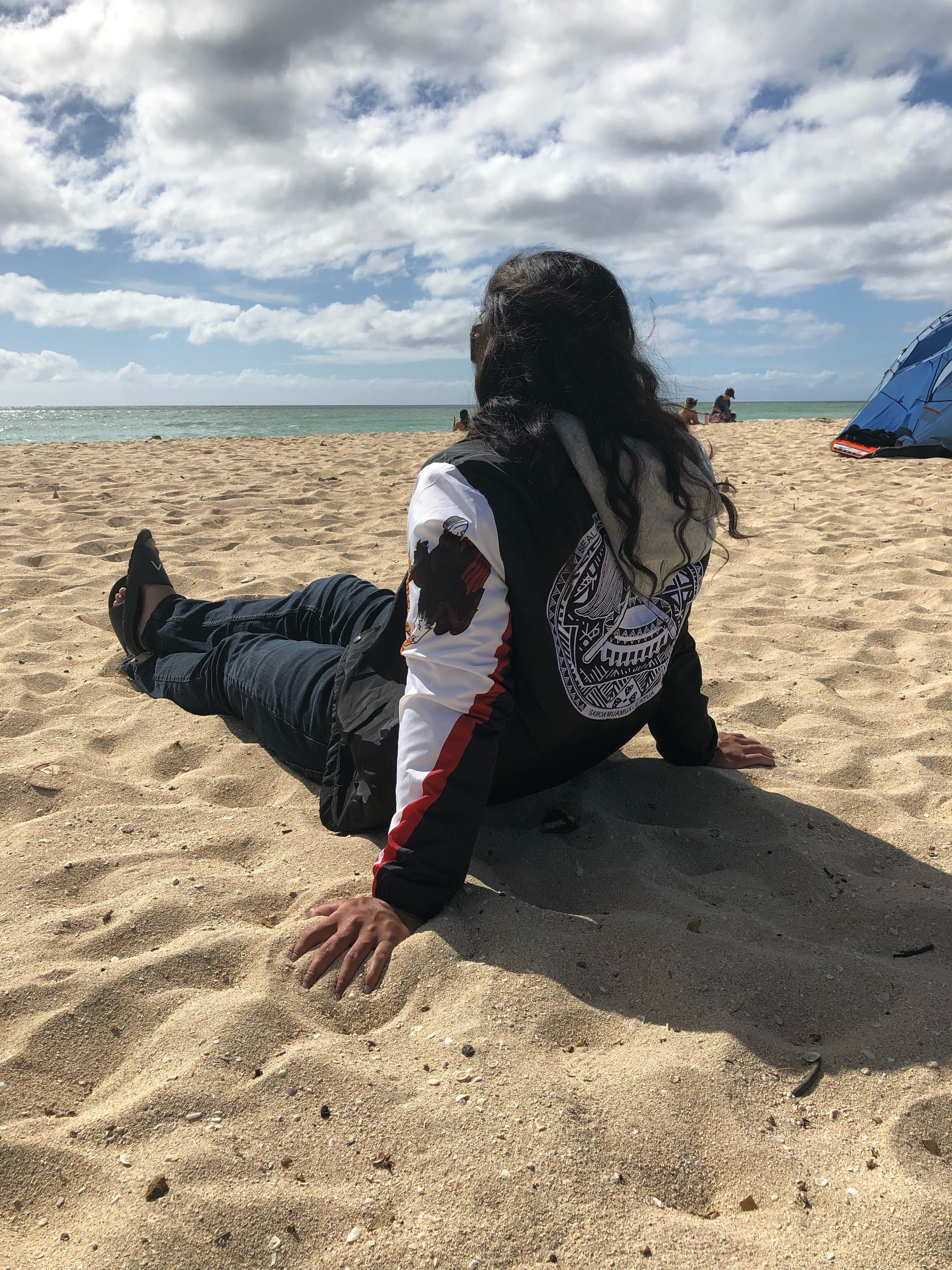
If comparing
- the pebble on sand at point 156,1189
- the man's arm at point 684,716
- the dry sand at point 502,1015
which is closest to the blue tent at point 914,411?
the dry sand at point 502,1015

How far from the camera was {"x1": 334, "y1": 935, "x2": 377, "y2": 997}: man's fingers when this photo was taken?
4.68 feet

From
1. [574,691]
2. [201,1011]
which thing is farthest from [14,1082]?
[574,691]

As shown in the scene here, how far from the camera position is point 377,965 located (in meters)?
1.44

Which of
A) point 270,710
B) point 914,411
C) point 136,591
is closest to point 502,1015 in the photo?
point 270,710

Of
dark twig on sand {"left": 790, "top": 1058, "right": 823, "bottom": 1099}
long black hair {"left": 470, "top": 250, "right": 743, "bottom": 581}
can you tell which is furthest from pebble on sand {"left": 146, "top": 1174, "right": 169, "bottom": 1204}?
long black hair {"left": 470, "top": 250, "right": 743, "bottom": 581}

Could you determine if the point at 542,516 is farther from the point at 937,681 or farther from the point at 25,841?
the point at 937,681

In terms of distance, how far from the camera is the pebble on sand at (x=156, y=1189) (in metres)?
1.05

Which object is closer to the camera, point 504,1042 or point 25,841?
point 504,1042

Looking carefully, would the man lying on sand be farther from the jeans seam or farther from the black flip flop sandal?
the black flip flop sandal

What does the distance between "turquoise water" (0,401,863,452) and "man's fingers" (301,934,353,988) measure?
104 centimetres

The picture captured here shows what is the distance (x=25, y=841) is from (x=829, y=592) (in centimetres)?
331

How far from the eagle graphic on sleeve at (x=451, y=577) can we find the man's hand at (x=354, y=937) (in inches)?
21.1

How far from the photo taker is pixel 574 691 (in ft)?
5.40

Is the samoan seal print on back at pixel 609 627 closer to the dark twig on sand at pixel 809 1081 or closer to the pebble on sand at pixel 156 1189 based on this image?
the dark twig on sand at pixel 809 1081
